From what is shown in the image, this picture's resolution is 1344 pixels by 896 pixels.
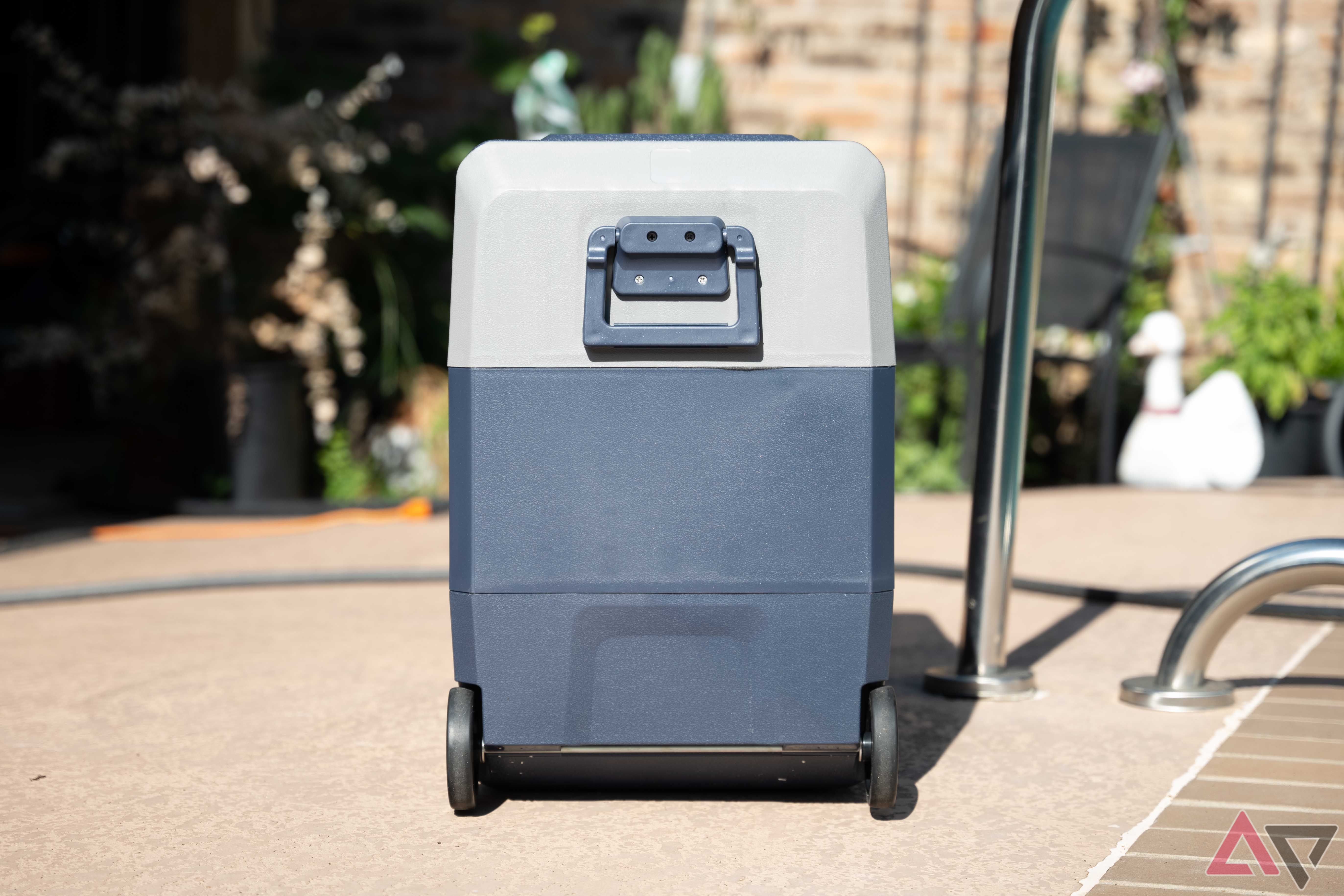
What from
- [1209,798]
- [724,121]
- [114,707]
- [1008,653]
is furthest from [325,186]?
[1209,798]

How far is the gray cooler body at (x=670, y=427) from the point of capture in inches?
56.0

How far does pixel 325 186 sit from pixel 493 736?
289 cm

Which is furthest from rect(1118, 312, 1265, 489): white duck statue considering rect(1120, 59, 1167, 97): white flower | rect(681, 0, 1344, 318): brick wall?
rect(1120, 59, 1167, 97): white flower

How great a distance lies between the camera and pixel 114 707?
1936 mm

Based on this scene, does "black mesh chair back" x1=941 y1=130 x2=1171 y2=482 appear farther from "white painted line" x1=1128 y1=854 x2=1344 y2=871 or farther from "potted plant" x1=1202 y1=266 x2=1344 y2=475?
"white painted line" x1=1128 y1=854 x2=1344 y2=871

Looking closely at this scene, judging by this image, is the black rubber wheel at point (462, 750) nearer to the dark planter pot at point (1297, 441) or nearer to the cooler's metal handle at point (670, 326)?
the cooler's metal handle at point (670, 326)

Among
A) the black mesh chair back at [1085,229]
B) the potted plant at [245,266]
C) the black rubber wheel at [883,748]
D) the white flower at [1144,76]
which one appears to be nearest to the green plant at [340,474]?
the potted plant at [245,266]

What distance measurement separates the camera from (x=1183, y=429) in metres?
4.23

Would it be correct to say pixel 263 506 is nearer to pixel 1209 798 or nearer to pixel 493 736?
pixel 493 736

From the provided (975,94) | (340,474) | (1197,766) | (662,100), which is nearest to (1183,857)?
(1197,766)

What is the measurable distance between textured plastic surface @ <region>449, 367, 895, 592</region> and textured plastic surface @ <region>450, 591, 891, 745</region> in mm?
26

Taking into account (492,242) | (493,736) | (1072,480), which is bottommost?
(1072,480)

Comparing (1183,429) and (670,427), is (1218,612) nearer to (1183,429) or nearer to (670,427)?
(670,427)
